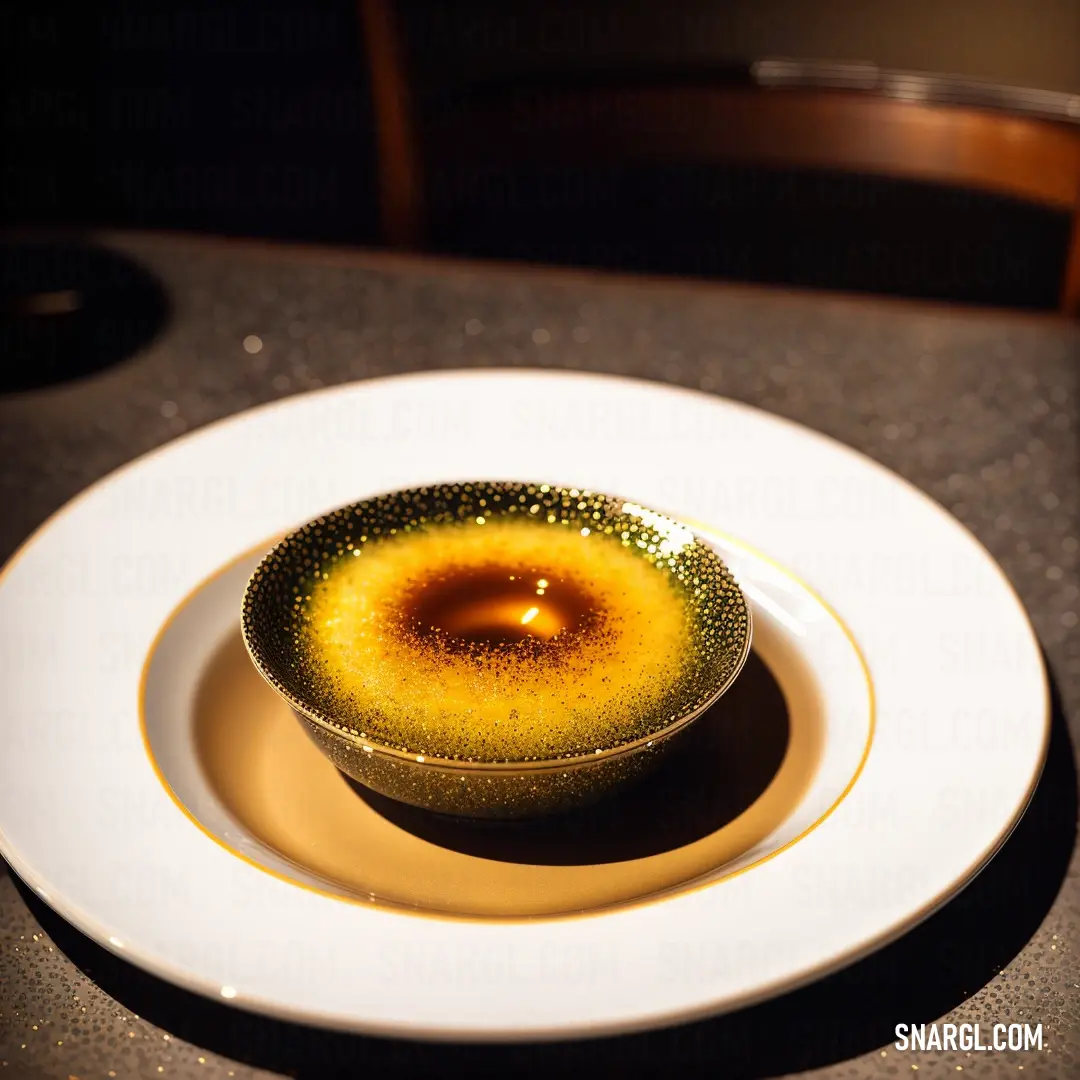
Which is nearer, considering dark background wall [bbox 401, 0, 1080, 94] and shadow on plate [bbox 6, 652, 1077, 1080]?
shadow on plate [bbox 6, 652, 1077, 1080]

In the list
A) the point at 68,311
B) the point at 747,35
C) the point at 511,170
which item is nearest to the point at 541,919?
the point at 68,311

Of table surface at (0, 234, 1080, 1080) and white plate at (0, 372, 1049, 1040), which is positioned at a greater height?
white plate at (0, 372, 1049, 1040)

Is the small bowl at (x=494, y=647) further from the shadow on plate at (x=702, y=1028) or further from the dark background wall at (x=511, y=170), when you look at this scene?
the dark background wall at (x=511, y=170)

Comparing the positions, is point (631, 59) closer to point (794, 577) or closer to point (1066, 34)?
point (1066, 34)

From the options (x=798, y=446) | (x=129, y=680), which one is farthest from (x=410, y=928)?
(x=798, y=446)

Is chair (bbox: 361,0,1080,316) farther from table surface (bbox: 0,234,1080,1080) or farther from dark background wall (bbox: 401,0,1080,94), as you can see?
table surface (bbox: 0,234,1080,1080)

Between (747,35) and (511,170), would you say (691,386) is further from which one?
(747,35)

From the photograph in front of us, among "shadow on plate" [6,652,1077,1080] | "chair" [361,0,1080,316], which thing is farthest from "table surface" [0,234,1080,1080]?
"chair" [361,0,1080,316]
